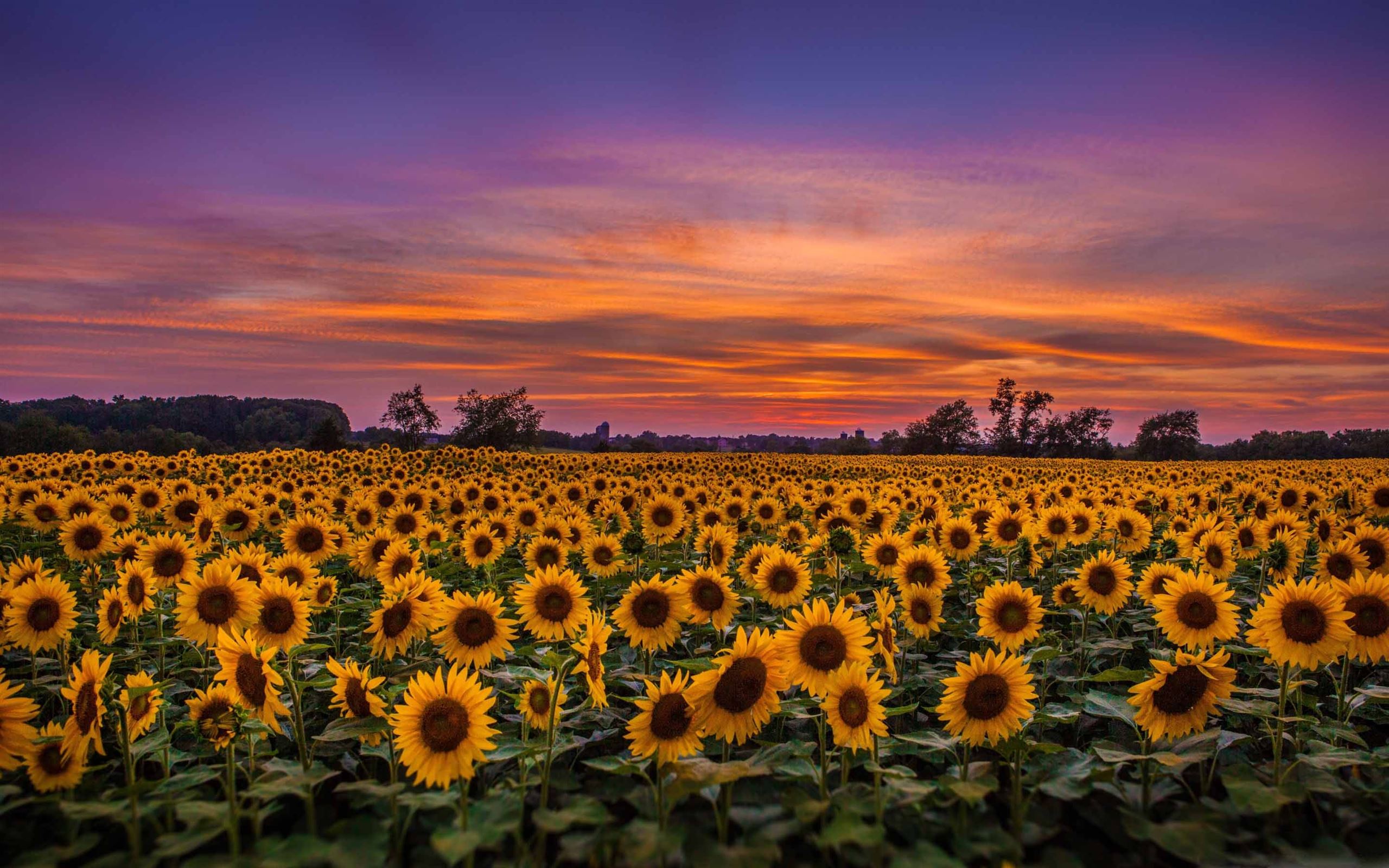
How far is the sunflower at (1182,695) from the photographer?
4.18m

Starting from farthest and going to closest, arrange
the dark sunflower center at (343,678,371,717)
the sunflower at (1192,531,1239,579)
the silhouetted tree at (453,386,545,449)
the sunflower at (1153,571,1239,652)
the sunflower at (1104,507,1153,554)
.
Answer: the silhouetted tree at (453,386,545,449) < the sunflower at (1104,507,1153,554) < the sunflower at (1192,531,1239,579) < the sunflower at (1153,571,1239,652) < the dark sunflower center at (343,678,371,717)

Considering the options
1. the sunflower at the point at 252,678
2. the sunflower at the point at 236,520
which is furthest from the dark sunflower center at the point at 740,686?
the sunflower at the point at 236,520

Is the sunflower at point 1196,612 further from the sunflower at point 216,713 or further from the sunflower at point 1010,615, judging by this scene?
the sunflower at point 216,713

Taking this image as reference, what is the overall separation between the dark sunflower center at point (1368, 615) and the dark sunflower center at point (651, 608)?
466cm

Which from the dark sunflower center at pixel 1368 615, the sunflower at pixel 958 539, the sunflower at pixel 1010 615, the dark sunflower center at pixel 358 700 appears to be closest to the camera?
the dark sunflower center at pixel 358 700

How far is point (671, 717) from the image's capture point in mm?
3855

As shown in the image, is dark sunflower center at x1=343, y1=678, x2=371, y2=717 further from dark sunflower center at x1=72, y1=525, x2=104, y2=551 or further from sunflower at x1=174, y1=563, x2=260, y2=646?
dark sunflower center at x1=72, y1=525, x2=104, y2=551

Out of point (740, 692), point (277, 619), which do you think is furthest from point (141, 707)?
point (740, 692)

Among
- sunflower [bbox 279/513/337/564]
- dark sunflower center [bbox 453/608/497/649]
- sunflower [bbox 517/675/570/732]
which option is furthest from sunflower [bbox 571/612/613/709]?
sunflower [bbox 279/513/337/564]

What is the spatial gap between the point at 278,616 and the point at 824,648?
13.3 feet

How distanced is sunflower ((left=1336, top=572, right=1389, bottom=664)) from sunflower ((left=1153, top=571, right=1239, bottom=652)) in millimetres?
743

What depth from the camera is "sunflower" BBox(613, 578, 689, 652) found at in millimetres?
5629

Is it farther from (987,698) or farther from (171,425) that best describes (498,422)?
(987,698)

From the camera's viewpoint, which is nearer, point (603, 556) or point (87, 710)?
point (87, 710)
